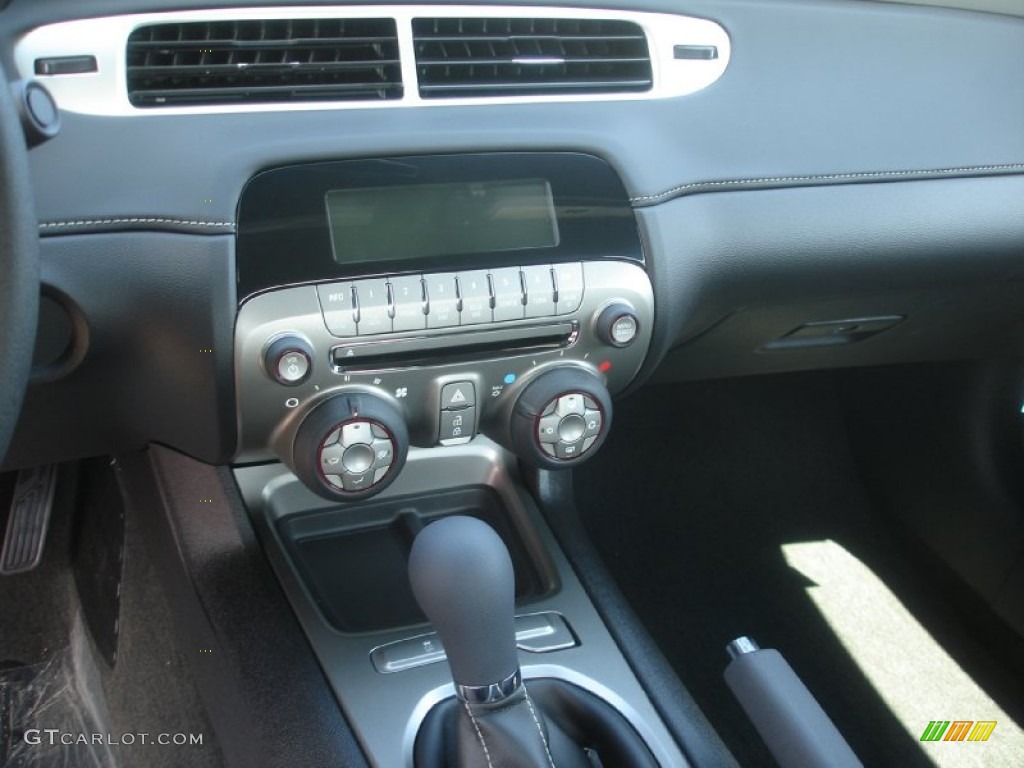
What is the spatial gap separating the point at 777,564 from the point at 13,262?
1.38 m

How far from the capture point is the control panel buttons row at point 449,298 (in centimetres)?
98

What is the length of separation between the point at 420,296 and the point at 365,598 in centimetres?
39

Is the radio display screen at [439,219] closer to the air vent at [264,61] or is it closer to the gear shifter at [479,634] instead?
the air vent at [264,61]

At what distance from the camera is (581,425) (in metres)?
1.12

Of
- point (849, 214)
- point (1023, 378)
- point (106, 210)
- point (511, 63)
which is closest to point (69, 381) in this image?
point (106, 210)

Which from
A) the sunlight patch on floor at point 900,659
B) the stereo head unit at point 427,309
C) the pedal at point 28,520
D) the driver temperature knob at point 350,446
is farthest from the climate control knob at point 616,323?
the pedal at point 28,520

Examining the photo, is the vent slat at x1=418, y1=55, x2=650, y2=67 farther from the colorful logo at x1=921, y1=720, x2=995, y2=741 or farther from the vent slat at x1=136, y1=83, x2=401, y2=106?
the colorful logo at x1=921, y1=720, x2=995, y2=741

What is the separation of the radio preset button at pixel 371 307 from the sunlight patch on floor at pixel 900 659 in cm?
99

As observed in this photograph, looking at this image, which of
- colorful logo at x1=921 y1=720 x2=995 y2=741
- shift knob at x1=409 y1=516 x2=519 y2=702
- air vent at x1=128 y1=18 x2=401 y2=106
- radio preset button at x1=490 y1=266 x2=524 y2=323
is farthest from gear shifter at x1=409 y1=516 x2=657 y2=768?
colorful logo at x1=921 y1=720 x2=995 y2=741

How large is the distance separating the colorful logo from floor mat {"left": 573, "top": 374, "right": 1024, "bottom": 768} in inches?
0.4

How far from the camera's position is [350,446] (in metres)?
1.02

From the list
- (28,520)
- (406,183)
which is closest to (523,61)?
(406,183)

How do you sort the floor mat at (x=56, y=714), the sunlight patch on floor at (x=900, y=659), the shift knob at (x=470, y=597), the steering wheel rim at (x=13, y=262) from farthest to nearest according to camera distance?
the sunlight patch on floor at (x=900, y=659) < the floor mat at (x=56, y=714) < the shift knob at (x=470, y=597) < the steering wheel rim at (x=13, y=262)

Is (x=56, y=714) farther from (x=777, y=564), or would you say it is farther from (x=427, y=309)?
(x=777, y=564)
